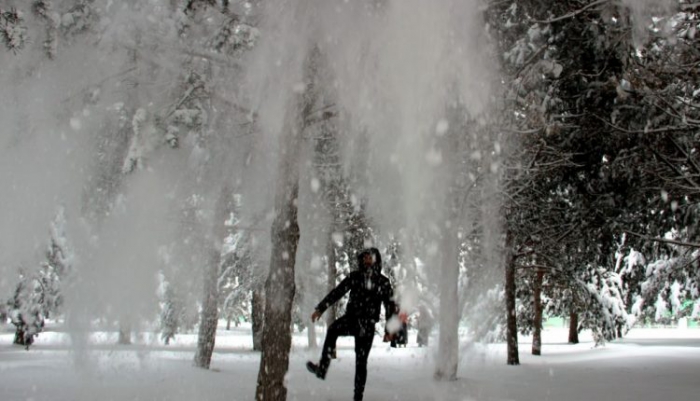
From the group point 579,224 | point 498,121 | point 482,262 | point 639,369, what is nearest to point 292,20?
point 498,121

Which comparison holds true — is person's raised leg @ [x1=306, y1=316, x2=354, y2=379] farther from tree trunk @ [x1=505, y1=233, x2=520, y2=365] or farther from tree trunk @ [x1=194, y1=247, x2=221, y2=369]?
tree trunk @ [x1=505, y1=233, x2=520, y2=365]

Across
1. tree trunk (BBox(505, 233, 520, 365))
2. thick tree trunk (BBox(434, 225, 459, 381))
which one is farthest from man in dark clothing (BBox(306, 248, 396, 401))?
tree trunk (BBox(505, 233, 520, 365))

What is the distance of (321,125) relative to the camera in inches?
372

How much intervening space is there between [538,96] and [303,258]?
30.7 feet

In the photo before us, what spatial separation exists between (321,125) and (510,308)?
295 inches

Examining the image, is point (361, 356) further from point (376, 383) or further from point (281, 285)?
point (376, 383)

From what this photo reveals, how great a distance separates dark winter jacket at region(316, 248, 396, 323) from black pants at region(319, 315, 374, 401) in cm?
8

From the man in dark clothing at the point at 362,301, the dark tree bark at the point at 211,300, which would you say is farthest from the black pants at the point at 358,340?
the dark tree bark at the point at 211,300

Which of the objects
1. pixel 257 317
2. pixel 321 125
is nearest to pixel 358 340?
pixel 321 125

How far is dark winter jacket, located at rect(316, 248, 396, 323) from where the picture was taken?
6551 millimetres

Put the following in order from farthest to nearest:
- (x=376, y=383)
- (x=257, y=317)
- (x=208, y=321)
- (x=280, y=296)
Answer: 1. (x=257, y=317)
2. (x=208, y=321)
3. (x=376, y=383)
4. (x=280, y=296)

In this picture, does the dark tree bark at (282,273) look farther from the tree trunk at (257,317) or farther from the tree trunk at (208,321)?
the tree trunk at (257,317)

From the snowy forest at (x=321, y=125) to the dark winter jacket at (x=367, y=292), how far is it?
0.62m

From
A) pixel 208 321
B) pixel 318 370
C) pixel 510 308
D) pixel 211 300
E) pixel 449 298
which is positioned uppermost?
pixel 449 298
